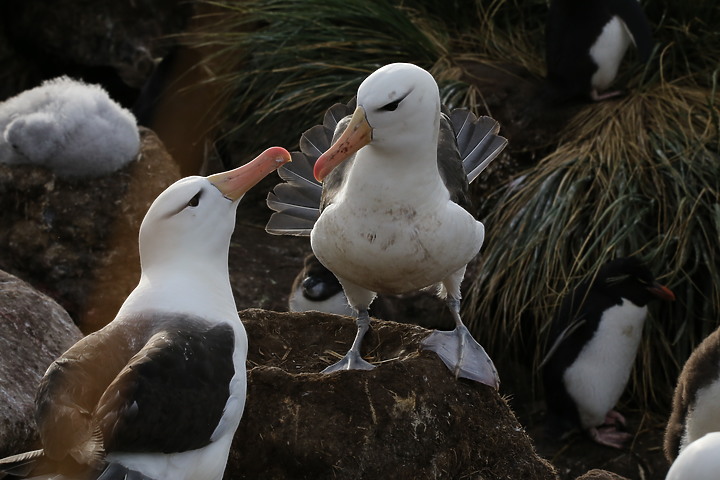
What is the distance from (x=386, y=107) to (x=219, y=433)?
4.37 ft

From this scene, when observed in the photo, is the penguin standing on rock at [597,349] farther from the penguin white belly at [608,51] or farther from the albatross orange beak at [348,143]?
the albatross orange beak at [348,143]

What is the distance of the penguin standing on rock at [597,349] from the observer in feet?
22.5

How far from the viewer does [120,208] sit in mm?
7023

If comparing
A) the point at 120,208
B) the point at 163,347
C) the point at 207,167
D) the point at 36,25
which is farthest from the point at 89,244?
the point at 163,347

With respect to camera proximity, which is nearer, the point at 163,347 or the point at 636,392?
the point at 163,347

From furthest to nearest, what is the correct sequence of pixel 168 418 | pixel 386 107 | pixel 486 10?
pixel 486 10 → pixel 386 107 → pixel 168 418

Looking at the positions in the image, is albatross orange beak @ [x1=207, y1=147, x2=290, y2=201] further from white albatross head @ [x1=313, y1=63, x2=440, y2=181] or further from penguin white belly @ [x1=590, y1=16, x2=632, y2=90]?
penguin white belly @ [x1=590, y1=16, x2=632, y2=90]

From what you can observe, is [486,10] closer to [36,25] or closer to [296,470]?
[36,25]

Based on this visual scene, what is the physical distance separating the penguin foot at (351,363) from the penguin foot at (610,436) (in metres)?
2.83

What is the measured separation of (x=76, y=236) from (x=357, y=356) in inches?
115

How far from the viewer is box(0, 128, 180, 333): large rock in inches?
276

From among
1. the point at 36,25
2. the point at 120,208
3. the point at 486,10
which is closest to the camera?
the point at 120,208

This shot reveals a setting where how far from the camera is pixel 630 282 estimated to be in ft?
22.3

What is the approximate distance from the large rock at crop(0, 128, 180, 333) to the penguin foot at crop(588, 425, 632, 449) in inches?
116
